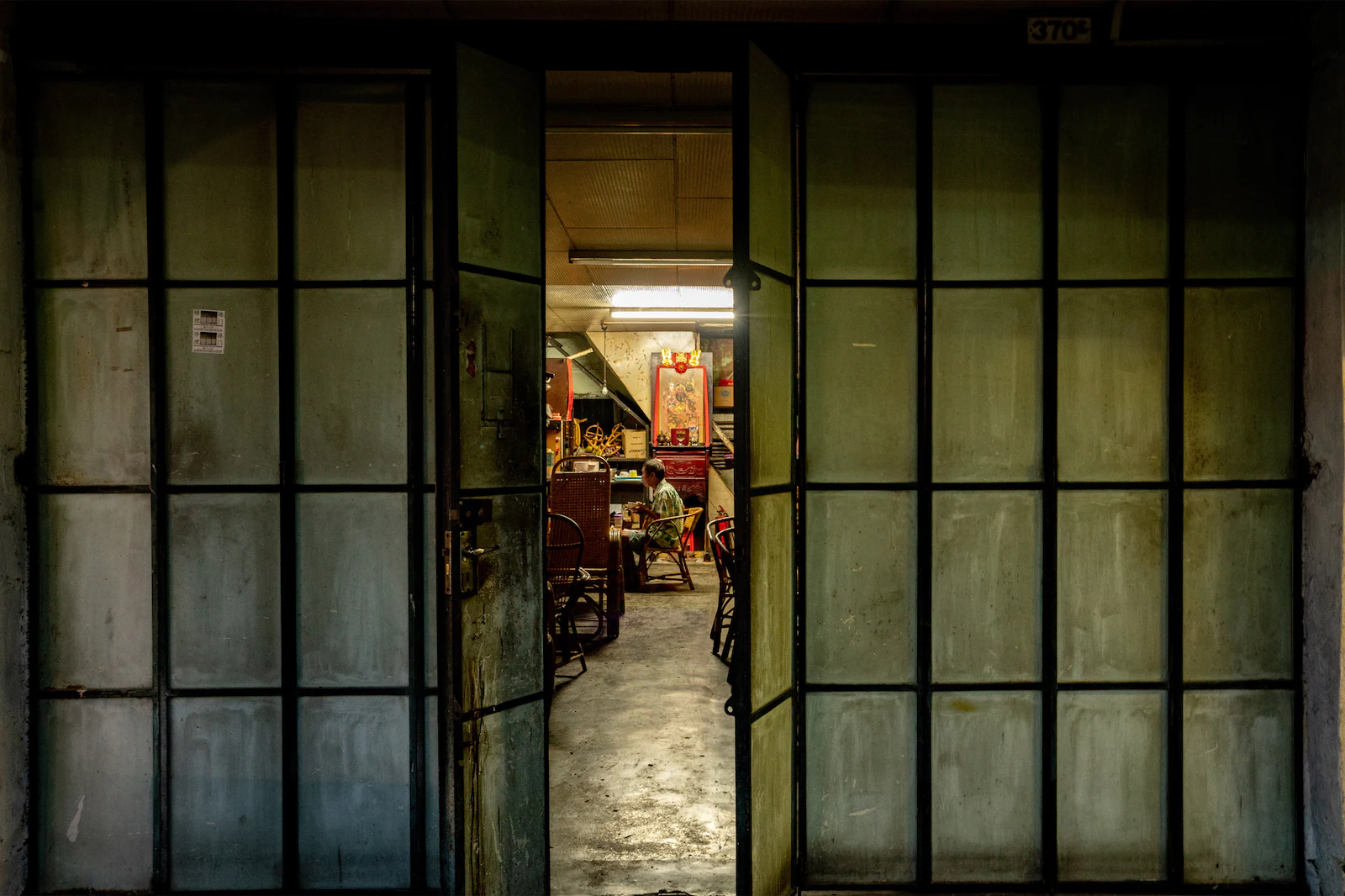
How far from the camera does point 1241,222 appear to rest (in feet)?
8.81

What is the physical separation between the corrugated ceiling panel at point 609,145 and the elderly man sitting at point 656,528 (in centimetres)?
358

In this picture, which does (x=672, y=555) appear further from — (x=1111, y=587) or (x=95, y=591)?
(x=95, y=591)

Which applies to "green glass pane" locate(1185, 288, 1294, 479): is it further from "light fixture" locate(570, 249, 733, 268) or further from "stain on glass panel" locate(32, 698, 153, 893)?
"stain on glass panel" locate(32, 698, 153, 893)

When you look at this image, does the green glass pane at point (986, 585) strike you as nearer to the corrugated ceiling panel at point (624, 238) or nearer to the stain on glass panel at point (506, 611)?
the stain on glass panel at point (506, 611)

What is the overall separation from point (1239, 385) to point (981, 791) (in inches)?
74.5

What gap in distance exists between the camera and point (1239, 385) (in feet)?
8.84

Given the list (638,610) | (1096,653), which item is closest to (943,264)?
(1096,653)

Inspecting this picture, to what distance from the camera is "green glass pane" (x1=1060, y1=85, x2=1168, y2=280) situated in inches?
106

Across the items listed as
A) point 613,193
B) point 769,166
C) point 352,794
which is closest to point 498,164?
point 769,166

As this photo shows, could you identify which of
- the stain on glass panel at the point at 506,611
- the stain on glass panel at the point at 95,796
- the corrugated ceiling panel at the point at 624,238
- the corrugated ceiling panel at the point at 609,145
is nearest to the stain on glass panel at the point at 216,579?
the stain on glass panel at the point at 95,796

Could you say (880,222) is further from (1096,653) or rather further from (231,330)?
(231,330)

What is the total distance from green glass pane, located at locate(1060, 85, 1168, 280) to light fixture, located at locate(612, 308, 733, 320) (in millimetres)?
6143

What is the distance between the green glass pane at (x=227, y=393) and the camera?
8.61 ft

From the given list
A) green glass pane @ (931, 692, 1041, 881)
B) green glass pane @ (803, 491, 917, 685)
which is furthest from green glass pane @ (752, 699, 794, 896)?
green glass pane @ (931, 692, 1041, 881)
